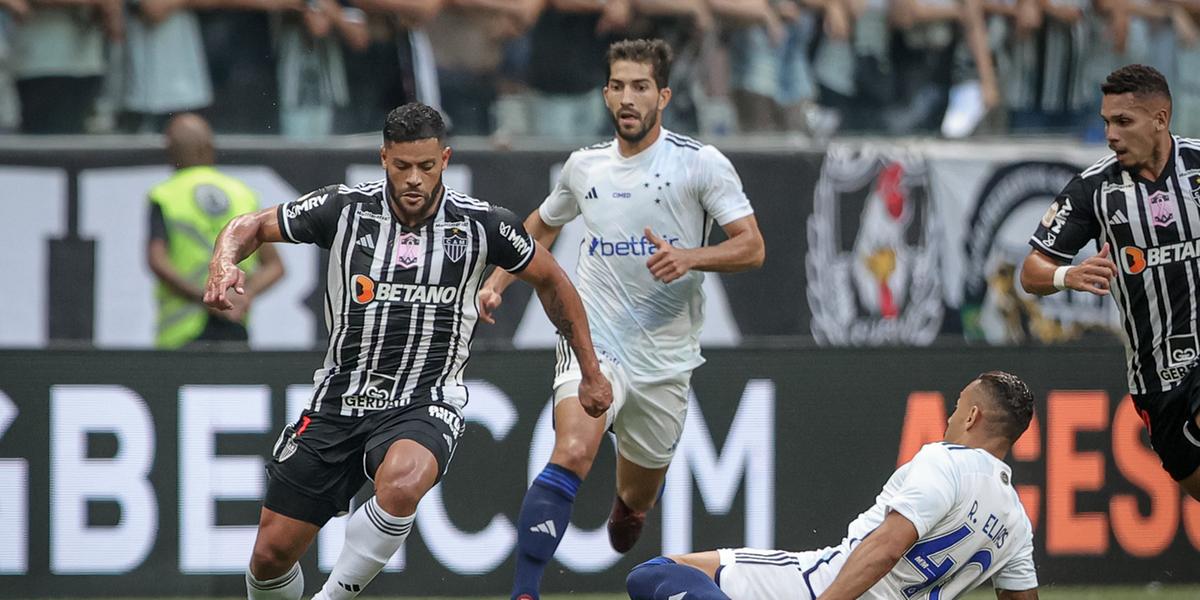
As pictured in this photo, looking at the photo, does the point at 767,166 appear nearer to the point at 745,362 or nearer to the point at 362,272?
the point at 745,362

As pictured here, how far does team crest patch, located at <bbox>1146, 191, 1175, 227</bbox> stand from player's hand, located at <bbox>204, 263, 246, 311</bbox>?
3708 millimetres

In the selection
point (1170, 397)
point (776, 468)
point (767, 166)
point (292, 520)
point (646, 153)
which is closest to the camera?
point (292, 520)

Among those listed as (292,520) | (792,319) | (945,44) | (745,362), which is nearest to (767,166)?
(792,319)

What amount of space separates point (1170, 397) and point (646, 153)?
2.51m

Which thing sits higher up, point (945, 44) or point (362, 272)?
point (945, 44)

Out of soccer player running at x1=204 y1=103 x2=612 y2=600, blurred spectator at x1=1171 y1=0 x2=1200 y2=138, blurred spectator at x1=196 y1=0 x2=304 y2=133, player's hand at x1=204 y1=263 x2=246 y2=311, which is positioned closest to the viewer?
player's hand at x1=204 y1=263 x2=246 y2=311

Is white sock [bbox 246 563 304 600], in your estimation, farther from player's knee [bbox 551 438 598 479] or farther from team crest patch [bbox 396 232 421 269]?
team crest patch [bbox 396 232 421 269]

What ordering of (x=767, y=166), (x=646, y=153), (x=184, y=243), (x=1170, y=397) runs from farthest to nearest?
(x=767, y=166) → (x=184, y=243) → (x=646, y=153) → (x=1170, y=397)

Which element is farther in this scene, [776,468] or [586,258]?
[776,468]

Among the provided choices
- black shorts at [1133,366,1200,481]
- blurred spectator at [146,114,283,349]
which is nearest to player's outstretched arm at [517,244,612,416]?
black shorts at [1133,366,1200,481]

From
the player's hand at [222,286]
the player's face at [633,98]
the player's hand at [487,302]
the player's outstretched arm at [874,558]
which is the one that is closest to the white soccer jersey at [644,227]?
the player's face at [633,98]

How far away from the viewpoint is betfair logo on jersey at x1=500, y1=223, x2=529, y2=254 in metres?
6.71

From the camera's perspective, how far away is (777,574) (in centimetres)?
610

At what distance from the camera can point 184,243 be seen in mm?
9812
